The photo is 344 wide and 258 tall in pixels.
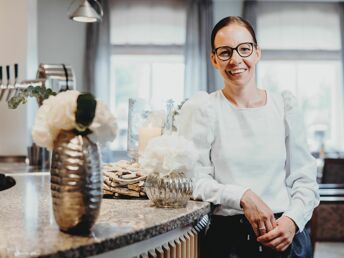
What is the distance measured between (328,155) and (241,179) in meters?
5.53

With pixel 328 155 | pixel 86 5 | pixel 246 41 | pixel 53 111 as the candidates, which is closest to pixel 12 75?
pixel 86 5

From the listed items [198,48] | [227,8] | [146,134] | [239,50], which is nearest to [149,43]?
[198,48]

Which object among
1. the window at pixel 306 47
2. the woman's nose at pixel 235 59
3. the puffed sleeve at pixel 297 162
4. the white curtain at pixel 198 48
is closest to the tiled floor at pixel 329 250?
the window at pixel 306 47

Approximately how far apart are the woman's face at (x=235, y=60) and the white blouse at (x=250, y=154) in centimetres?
8

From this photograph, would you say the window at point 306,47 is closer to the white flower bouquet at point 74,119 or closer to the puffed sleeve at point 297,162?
the puffed sleeve at point 297,162

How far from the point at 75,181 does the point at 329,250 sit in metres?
3.92

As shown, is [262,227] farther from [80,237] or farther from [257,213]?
[80,237]

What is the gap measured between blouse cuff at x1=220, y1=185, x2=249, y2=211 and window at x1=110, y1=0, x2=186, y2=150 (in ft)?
17.4

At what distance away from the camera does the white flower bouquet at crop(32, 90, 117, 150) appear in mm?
976

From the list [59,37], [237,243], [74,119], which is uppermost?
[59,37]

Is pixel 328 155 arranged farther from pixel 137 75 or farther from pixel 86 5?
pixel 86 5

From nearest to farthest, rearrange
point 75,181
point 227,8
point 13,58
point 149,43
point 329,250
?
1. point 75,181
2. point 13,58
3. point 329,250
4. point 149,43
5. point 227,8

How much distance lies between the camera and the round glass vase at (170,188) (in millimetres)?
1324

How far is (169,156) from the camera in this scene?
4.29 feet
